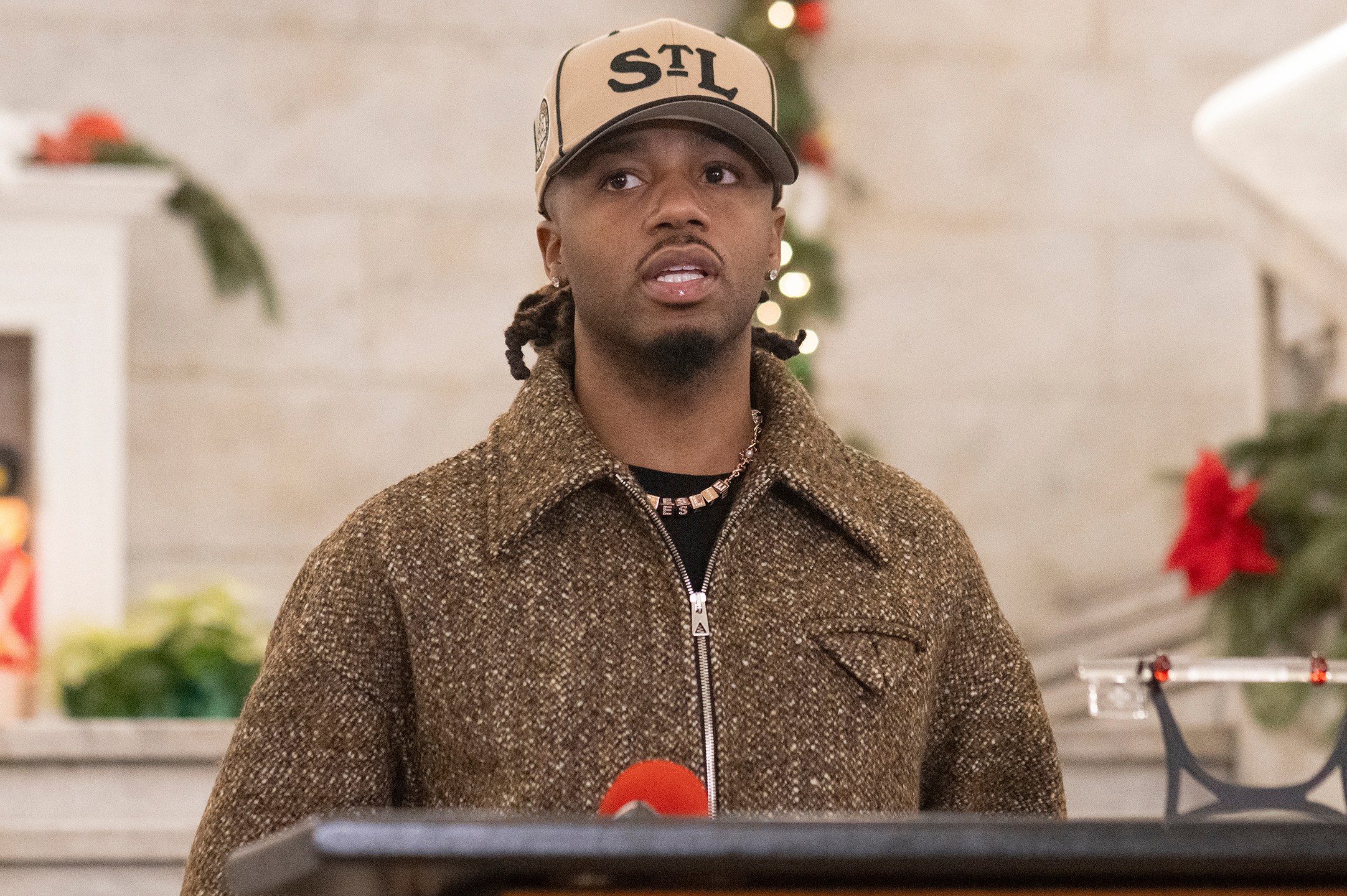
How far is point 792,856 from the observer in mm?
804

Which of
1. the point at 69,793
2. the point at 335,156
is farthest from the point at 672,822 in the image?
the point at 335,156

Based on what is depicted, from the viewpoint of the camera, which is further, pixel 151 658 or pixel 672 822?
pixel 151 658

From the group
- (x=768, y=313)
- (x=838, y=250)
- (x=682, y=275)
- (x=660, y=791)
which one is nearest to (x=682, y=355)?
(x=682, y=275)

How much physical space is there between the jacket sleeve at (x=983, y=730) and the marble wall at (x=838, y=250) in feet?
15.8

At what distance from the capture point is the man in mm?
1562

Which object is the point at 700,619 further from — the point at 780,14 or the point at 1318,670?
the point at 780,14

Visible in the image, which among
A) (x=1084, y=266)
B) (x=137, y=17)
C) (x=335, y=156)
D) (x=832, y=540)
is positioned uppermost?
(x=137, y=17)

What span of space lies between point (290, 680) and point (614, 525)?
1.09 feet

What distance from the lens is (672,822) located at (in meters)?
0.81

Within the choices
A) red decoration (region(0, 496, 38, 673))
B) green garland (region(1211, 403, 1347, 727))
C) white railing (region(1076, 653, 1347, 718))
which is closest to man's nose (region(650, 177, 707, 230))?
white railing (region(1076, 653, 1347, 718))

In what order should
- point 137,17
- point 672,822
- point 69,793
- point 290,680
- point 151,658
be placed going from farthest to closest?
point 137,17 → point 151,658 → point 69,793 → point 290,680 → point 672,822

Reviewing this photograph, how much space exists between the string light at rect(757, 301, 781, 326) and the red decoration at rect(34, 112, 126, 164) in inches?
86.3

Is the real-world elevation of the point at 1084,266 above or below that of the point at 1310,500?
above

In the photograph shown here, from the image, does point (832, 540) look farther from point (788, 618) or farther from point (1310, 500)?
point (1310, 500)
